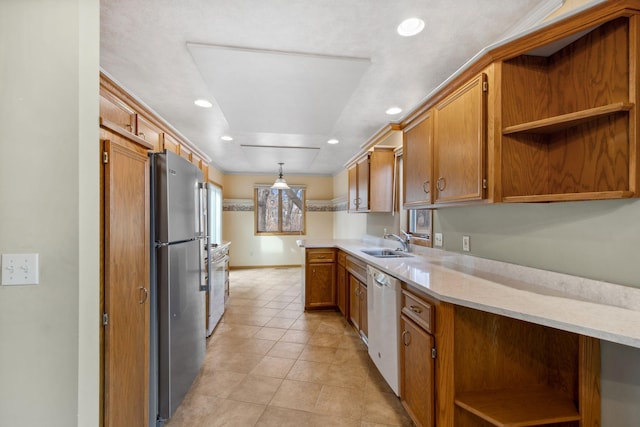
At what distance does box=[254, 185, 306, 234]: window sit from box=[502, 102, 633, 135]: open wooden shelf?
243 inches

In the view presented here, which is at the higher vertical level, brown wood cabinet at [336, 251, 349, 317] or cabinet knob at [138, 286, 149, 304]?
cabinet knob at [138, 286, 149, 304]

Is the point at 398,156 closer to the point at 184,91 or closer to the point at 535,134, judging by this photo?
the point at 535,134

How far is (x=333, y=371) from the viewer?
241cm

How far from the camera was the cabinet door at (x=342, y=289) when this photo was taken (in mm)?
3530

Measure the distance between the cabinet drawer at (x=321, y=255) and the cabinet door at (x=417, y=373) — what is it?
83.2 inches

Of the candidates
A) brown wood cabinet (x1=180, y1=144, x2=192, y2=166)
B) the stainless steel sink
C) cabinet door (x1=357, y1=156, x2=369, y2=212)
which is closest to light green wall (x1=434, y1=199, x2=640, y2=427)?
the stainless steel sink

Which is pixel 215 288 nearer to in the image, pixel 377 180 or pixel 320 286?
pixel 320 286

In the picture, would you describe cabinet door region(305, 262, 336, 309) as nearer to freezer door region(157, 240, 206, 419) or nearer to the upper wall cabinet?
freezer door region(157, 240, 206, 419)

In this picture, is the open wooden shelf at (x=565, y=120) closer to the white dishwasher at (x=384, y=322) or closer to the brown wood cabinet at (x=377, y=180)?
the white dishwasher at (x=384, y=322)

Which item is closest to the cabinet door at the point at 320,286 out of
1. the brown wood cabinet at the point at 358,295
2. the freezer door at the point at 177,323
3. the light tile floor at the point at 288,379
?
the light tile floor at the point at 288,379

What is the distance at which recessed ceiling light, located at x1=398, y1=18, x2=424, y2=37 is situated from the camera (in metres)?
1.58

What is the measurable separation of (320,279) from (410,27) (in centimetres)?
312

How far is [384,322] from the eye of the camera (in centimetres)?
209

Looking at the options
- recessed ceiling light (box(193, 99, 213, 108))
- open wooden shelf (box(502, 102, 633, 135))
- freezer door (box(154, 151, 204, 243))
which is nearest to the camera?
open wooden shelf (box(502, 102, 633, 135))
